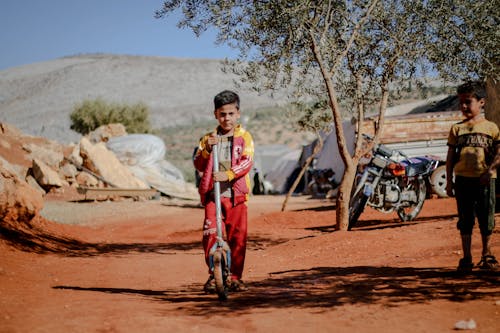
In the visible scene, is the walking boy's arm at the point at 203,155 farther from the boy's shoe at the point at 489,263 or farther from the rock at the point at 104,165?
the rock at the point at 104,165

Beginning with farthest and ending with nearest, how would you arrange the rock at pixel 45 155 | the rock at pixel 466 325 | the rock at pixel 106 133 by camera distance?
the rock at pixel 106 133, the rock at pixel 45 155, the rock at pixel 466 325

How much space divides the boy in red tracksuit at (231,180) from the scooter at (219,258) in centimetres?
16

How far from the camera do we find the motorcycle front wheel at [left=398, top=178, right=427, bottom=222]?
1151 centimetres

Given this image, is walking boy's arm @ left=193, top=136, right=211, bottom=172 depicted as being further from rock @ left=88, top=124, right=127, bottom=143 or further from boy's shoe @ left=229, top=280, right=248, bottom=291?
rock @ left=88, top=124, right=127, bottom=143

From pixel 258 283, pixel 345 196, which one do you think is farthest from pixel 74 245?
pixel 258 283

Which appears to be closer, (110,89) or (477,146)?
(477,146)

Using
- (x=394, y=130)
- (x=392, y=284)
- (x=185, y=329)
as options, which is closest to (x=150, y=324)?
(x=185, y=329)

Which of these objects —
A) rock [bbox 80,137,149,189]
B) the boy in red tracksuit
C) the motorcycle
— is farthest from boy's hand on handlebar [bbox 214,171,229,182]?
rock [bbox 80,137,149,189]

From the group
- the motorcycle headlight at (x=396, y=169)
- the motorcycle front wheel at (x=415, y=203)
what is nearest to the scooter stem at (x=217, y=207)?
the motorcycle headlight at (x=396, y=169)

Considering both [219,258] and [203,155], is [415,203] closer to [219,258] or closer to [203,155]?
[203,155]

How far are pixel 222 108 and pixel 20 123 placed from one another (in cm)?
7741

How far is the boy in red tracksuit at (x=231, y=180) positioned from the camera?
5531 millimetres

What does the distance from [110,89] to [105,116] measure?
51156 mm

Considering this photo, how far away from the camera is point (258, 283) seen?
21.0 ft
